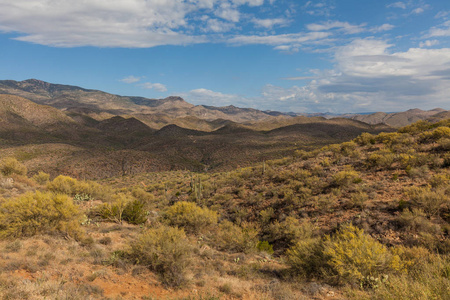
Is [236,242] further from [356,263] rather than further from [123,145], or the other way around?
[123,145]

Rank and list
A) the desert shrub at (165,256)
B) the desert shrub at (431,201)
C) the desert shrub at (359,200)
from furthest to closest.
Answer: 1. the desert shrub at (359,200)
2. the desert shrub at (431,201)
3. the desert shrub at (165,256)

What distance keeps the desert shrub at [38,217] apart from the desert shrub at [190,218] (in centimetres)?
420

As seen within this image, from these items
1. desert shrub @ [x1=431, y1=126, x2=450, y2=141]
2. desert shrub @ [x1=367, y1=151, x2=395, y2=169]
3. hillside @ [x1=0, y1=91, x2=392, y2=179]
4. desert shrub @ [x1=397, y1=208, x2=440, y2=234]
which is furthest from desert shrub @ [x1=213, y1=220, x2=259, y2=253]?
hillside @ [x1=0, y1=91, x2=392, y2=179]

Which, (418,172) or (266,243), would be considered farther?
(418,172)

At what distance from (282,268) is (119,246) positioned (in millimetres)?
6174

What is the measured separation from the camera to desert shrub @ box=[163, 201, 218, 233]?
1092 centimetres

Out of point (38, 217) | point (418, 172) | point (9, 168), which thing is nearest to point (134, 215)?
point (38, 217)

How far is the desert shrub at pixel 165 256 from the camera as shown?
625 centimetres

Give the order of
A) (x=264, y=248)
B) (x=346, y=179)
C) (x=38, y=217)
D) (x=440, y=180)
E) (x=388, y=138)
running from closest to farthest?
(x=38, y=217)
(x=264, y=248)
(x=440, y=180)
(x=346, y=179)
(x=388, y=138)

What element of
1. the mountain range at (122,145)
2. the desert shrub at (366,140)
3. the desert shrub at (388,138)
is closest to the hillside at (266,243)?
the desert shrub at (388,138)

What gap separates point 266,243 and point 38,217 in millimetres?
9292

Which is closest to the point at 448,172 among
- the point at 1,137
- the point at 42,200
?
the point at 42,200

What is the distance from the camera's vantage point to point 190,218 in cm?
1088

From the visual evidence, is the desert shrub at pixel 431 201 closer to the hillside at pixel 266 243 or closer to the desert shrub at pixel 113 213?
the hillside at pixel 266 243
